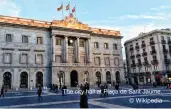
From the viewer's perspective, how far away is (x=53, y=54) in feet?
113

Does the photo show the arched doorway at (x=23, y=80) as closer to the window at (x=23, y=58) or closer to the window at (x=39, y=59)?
the window at (x=23, y=58)

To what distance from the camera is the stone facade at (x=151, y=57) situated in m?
43.7

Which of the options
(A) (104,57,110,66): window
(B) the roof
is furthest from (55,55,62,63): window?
(A) (104,57,110,66): window

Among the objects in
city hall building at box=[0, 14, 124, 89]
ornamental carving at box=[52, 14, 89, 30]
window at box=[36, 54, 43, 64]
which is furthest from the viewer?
ornamental carving at box=[52, 14, 89, 30]

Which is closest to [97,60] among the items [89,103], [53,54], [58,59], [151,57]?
[58,59]

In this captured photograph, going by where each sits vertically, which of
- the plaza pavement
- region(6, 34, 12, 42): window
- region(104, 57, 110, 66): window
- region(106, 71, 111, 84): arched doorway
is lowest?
the plaza pavement

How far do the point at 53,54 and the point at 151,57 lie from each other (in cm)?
2812

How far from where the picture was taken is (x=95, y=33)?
41.5 meters

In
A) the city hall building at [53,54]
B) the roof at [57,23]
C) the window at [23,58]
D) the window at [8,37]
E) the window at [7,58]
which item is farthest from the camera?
the roof at [57,23]

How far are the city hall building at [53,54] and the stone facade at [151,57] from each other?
9231mm

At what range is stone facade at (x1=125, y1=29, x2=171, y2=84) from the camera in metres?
43.7

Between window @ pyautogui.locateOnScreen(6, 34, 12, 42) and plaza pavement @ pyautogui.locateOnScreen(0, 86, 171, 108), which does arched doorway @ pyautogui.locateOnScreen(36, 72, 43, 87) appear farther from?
plaza pavement @ pyautogui.locateOnScreen(0, 86, 171, 108)

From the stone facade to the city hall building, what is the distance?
9.23 m

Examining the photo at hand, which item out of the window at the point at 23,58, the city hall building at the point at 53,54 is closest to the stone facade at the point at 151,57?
the city hall building at the point at 53,54
